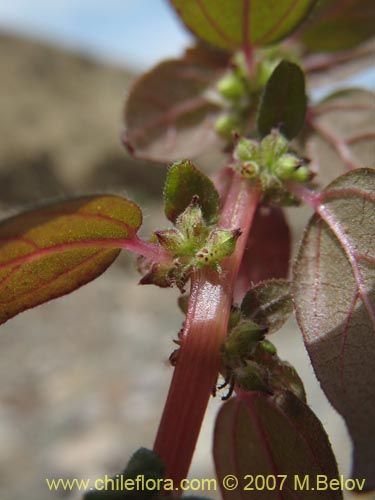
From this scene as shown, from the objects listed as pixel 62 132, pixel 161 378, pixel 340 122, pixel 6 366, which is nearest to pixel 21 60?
pixel 62 132

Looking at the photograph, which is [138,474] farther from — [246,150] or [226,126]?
[226,126]

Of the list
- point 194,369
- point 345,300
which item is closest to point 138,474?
point 194,369

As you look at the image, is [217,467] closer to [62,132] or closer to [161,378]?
[161,378]

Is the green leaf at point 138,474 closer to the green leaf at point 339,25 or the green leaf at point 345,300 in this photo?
the green leaf at point 345,300

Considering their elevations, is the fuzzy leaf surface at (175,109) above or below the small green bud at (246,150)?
above

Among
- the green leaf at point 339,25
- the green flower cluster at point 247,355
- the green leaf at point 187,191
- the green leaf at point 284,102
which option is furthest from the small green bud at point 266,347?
the green leaf at point 339,25
